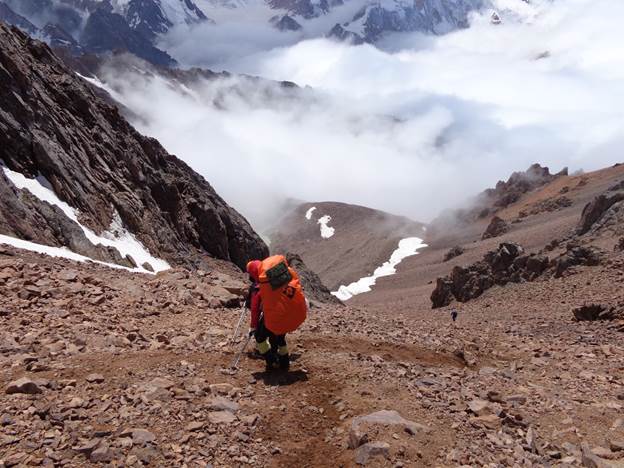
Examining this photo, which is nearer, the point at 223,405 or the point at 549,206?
the point at 223,405

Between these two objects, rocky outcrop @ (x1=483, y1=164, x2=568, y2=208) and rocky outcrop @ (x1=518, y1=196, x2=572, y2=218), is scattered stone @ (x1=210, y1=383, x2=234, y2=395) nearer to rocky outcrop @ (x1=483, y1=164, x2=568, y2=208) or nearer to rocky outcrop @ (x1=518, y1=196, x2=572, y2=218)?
rocky outcrop @ (x1=518, y1=196, x2=572, y2=218)

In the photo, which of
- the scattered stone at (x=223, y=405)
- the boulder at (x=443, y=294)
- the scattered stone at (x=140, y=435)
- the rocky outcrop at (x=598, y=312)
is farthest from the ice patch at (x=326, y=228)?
the scattered stone at (x=140, y=435)

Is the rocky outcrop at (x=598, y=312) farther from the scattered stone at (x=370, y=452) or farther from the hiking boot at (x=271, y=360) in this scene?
the scattered stone at (x=370, y=452)

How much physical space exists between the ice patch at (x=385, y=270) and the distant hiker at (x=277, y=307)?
90181mm

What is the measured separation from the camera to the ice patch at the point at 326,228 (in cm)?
17695

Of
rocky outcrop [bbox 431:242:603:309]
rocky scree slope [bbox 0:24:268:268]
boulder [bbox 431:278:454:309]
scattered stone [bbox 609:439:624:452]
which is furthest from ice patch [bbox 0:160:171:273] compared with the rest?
boulder [bbox 431:278:454:309]

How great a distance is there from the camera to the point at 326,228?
596 ft

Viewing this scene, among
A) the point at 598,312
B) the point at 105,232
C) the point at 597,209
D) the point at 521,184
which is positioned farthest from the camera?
the point at 521,184

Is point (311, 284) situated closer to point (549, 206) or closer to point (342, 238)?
point (549, 206)

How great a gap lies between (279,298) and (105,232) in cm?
2115

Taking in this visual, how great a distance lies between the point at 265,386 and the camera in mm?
10648

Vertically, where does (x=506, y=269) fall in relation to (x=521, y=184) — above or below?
below

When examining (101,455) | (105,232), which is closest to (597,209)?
(105,232)

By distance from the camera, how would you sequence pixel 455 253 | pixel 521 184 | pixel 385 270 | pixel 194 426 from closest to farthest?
pixel 194 426 < pixel 455 253 < pixel 385 270 < pixel 521 184
